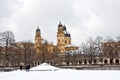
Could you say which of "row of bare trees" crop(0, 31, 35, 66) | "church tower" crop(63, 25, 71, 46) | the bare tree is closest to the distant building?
"row of bare trees" crop(0, 31, 35, 66)

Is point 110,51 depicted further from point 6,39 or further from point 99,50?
point 6,39

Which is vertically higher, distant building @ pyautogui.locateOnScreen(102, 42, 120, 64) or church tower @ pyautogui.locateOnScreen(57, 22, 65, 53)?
church tower @ pyautogui.locateOnScreen(57, 22, 65, 53)

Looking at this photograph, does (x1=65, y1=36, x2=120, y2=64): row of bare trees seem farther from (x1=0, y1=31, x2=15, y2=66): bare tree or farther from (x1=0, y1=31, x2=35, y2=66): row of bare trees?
(x1=0, y1=31, x2=15, y2=66): bare tree

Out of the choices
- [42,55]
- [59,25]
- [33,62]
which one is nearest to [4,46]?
[33,62]

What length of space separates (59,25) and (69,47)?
45.7 ft

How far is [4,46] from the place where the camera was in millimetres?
82125

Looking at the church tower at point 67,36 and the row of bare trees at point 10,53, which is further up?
the church tower at point 67,36
